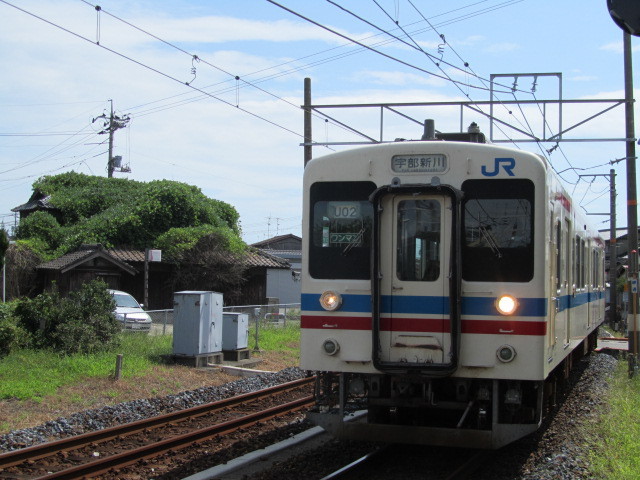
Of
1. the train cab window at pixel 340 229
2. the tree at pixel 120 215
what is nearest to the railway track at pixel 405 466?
the train cab window at pixel 340 229

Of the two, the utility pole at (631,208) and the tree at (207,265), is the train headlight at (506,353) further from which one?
the tree at (207,265)

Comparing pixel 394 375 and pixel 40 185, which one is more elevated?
pixel 40 185

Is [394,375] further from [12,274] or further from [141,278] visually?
[12,274]

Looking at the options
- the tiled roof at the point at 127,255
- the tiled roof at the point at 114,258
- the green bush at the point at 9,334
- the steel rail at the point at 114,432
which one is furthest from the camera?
the tiled roof at the point at 127,255

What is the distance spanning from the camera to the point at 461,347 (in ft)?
23.6

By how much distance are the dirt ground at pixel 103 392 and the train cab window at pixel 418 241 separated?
18.5 feet

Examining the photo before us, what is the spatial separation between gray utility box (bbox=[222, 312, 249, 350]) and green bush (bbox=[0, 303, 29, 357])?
4043mm

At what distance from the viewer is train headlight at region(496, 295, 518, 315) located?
7.15 m

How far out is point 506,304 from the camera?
7.18 meters

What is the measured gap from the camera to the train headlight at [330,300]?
755cm

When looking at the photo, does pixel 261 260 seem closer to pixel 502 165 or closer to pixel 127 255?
pixel 127 255

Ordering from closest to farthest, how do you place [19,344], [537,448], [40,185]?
1. [537,448]
2. [19,344]
3. [40,185]

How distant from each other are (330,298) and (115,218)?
88.4 ft


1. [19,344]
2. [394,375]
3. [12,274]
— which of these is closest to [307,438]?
[394,375]
